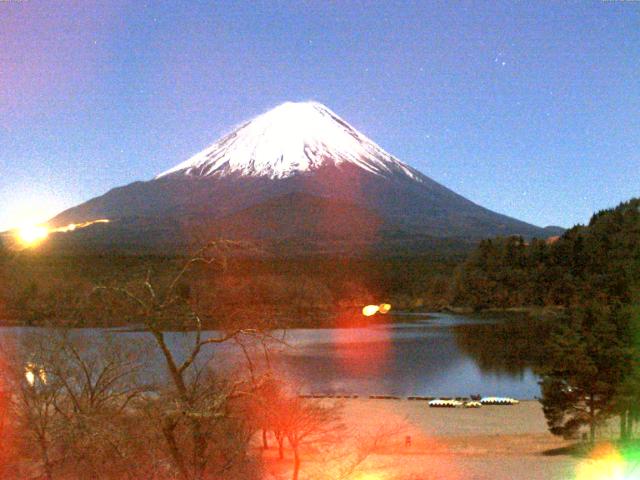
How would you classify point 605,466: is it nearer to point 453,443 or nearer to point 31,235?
point 453,443

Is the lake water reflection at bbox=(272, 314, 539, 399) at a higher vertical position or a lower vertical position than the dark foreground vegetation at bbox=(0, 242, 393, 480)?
lower

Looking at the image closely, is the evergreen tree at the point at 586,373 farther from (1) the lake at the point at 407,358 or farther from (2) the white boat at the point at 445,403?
(2) the white boat at the point at 445,403

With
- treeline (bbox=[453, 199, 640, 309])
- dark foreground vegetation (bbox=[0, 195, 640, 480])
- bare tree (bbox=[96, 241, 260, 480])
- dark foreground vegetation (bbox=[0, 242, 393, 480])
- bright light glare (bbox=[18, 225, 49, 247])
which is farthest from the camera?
treeline (bbox=[453, 199, 640, 309])

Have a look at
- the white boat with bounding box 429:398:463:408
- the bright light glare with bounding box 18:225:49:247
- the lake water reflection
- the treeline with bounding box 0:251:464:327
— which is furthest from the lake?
the bright light glare with bounding box 18:225:49:247

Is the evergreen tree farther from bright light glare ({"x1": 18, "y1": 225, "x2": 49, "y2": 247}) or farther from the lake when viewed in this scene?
bright light glare ({"x1": 18, "y1": 225, "x2": 49, "y2": 247})

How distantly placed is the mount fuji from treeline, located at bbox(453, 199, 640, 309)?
28.9 metres

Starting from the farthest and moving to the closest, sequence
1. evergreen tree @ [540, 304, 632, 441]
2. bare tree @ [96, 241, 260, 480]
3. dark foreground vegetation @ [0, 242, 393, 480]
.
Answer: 1. evergreen tree @ [540, 304, 632, 441]
2. dark foreground vegetation @ [0, 242, 393, 480]
3. bare tree @ [96, 241, 260, 480]

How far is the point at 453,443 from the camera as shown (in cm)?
1752

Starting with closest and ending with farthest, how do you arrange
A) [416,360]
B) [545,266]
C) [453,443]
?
[453,443] < [416,360] < [545,266]

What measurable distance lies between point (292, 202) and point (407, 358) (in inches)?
3330

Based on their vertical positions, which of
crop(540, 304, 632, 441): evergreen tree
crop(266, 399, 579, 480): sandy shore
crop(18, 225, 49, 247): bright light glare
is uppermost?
crop(18, 225, 49, 247): bright light glare

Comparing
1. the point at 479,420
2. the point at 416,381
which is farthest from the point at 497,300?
the point at 479,420

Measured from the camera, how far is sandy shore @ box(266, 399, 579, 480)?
42.5ft

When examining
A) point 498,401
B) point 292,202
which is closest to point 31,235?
point 498,401
